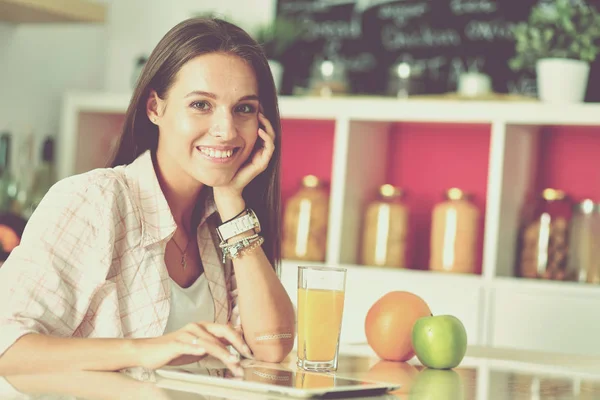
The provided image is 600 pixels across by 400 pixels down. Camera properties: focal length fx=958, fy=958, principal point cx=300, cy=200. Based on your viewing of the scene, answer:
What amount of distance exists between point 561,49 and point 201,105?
130 cm

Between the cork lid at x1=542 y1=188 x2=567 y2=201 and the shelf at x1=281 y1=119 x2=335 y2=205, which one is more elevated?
the shelf at x1=281 y1=119 x2=335 y2=205

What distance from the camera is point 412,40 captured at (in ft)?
9.52

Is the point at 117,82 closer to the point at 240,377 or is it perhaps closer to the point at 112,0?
the point at 112,0

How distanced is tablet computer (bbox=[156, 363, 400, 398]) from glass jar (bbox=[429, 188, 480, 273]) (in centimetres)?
145

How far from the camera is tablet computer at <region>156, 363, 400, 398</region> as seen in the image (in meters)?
1.06

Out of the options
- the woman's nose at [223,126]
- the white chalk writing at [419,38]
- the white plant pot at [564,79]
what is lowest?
the woman's nose at [223,126]

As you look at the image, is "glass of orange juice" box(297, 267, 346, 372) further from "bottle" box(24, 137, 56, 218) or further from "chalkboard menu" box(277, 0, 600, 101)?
"bottle" box(24, 137, 56, 218)

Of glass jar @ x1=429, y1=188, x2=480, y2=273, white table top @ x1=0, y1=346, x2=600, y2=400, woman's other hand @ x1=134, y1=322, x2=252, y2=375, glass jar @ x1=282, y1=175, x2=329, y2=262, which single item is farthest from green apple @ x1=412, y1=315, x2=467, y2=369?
glass jar @ x1=282, y1=175, x2=329, y2=262

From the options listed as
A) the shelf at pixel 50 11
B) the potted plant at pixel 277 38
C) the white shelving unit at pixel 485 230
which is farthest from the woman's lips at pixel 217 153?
the potted plant at pixel 277 38

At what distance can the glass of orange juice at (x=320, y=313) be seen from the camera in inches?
51.5

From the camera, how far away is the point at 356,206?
Answer: 276 cm

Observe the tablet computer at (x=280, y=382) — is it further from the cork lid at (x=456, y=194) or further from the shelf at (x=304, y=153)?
the shelf at (x=304, y=153)

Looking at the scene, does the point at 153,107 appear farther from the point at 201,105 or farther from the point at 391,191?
the point at 391,191

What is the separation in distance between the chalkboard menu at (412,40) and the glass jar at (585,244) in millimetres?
367
